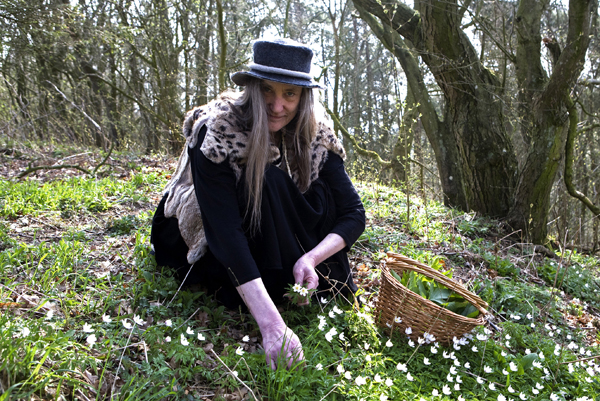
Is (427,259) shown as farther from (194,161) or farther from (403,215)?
(194,161)

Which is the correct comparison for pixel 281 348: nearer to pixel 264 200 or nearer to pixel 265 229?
pixel 265 229

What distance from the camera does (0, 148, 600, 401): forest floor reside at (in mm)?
1687

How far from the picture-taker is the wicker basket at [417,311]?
6.93 feet

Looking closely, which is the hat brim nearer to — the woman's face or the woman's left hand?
the woman's face

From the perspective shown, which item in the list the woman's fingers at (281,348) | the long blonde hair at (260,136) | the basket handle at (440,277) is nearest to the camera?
the woman's fingers at (281,348)

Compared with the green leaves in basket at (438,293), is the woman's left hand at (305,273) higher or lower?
higher

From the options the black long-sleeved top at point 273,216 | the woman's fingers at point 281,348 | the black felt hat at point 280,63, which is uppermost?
the black felt hat at point 280,63

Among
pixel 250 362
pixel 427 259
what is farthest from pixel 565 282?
pixel 250 362

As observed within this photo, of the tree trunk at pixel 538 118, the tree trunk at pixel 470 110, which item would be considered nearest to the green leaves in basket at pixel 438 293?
the tree trunk at pixel 538 118

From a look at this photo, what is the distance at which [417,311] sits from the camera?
215 cm

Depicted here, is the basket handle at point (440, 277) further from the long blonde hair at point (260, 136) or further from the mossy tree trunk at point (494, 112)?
the mossy tree trunk at point (494, 112)

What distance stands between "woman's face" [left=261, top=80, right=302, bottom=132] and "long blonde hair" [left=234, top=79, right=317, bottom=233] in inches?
1.9

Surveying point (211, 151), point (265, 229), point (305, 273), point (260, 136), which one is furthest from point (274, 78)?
point (305, 273)

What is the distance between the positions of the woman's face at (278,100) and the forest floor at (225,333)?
1.06m
